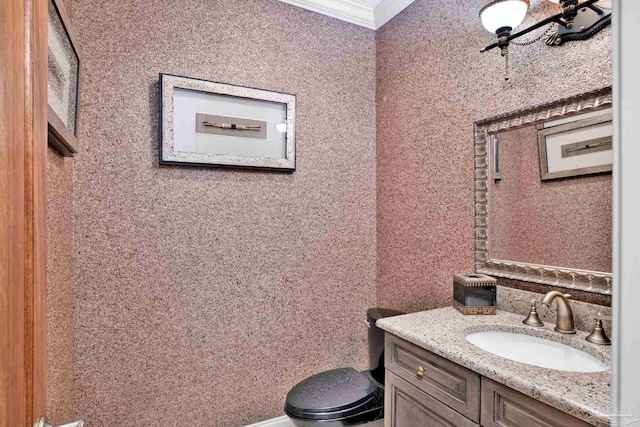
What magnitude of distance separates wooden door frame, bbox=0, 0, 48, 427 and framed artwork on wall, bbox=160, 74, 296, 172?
1279 millimetres

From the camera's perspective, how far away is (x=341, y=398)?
167 cm

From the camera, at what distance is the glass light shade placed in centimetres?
137

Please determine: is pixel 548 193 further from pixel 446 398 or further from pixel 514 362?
pixel 446 398

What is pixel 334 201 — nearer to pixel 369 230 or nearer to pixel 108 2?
pixel 369 230

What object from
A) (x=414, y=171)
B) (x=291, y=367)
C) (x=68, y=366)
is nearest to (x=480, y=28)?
(x=414, y=171)

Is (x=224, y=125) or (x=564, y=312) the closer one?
(x=564, y=312)

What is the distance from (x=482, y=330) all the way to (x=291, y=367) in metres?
1.20

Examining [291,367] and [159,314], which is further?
[291,367]

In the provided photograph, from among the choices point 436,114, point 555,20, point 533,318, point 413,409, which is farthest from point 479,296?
point 555,20

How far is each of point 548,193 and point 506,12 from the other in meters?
0.73

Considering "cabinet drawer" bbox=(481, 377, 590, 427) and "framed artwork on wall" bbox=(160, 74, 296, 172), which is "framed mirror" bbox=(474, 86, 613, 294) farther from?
"framed artwork on wall" bbox=(160, 74, 296, 172)

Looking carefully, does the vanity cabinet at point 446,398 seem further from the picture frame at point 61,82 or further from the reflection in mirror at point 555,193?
the picture frame at point 61,82

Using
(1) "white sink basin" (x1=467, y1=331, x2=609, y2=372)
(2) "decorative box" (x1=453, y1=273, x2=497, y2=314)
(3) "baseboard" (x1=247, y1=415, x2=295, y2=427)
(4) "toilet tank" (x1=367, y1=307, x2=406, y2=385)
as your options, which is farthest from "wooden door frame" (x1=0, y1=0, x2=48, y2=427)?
(3) "baseboard" (x1=247, y1=415, x2=295, y2=427)

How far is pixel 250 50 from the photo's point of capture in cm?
204
